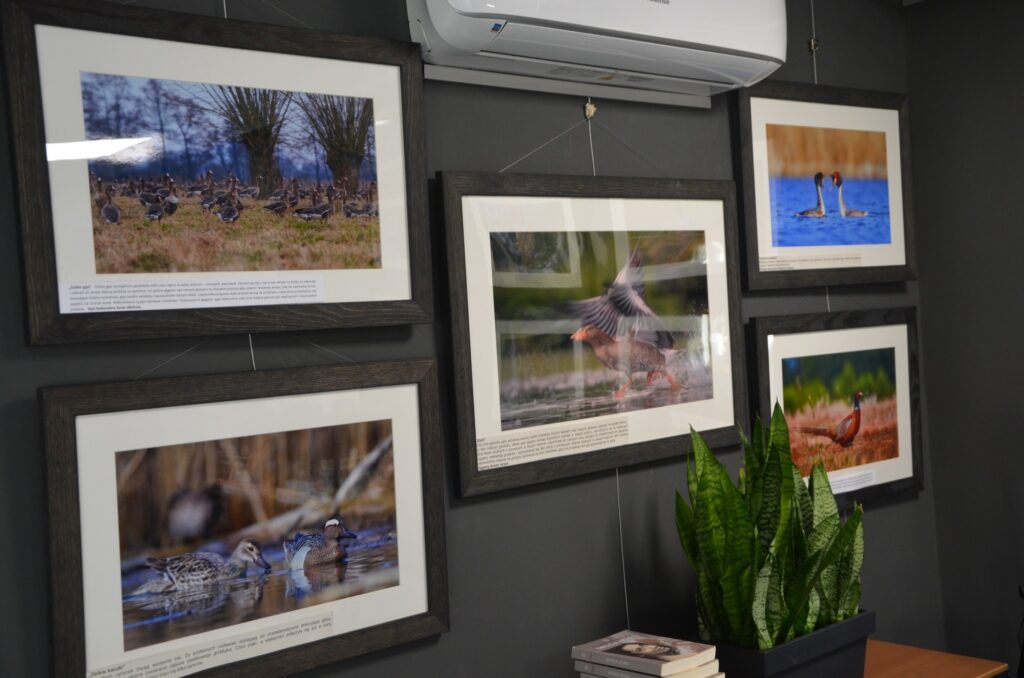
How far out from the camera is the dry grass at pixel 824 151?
2551mm

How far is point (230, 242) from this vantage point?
1.64 meters

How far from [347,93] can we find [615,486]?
3.36 ft

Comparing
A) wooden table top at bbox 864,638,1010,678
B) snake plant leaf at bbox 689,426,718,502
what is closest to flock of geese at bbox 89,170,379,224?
snake plant leaf at bbox 689,426,718,502

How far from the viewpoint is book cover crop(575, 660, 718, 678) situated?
1843mm

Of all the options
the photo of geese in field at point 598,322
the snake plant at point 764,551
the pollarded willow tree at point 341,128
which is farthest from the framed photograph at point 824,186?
the pollarded willow tree at point 341,128

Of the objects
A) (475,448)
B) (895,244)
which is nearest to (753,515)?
(475,448)

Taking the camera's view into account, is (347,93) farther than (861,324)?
No

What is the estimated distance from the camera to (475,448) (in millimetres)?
1938

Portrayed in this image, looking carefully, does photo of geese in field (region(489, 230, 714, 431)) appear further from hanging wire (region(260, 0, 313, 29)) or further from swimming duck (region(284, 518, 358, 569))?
hanging wire (region(260, 0, 313, 29))

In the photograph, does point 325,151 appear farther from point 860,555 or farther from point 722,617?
point 860,555

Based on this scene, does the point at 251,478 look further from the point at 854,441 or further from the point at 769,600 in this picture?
the point at 854,441

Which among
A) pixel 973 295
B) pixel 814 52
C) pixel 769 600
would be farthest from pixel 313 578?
pixel 973 295

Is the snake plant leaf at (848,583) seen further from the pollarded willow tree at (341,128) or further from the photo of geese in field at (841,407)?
the pollarded willow tree at (341,128)

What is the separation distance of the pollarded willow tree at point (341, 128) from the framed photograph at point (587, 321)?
0.63 feet
